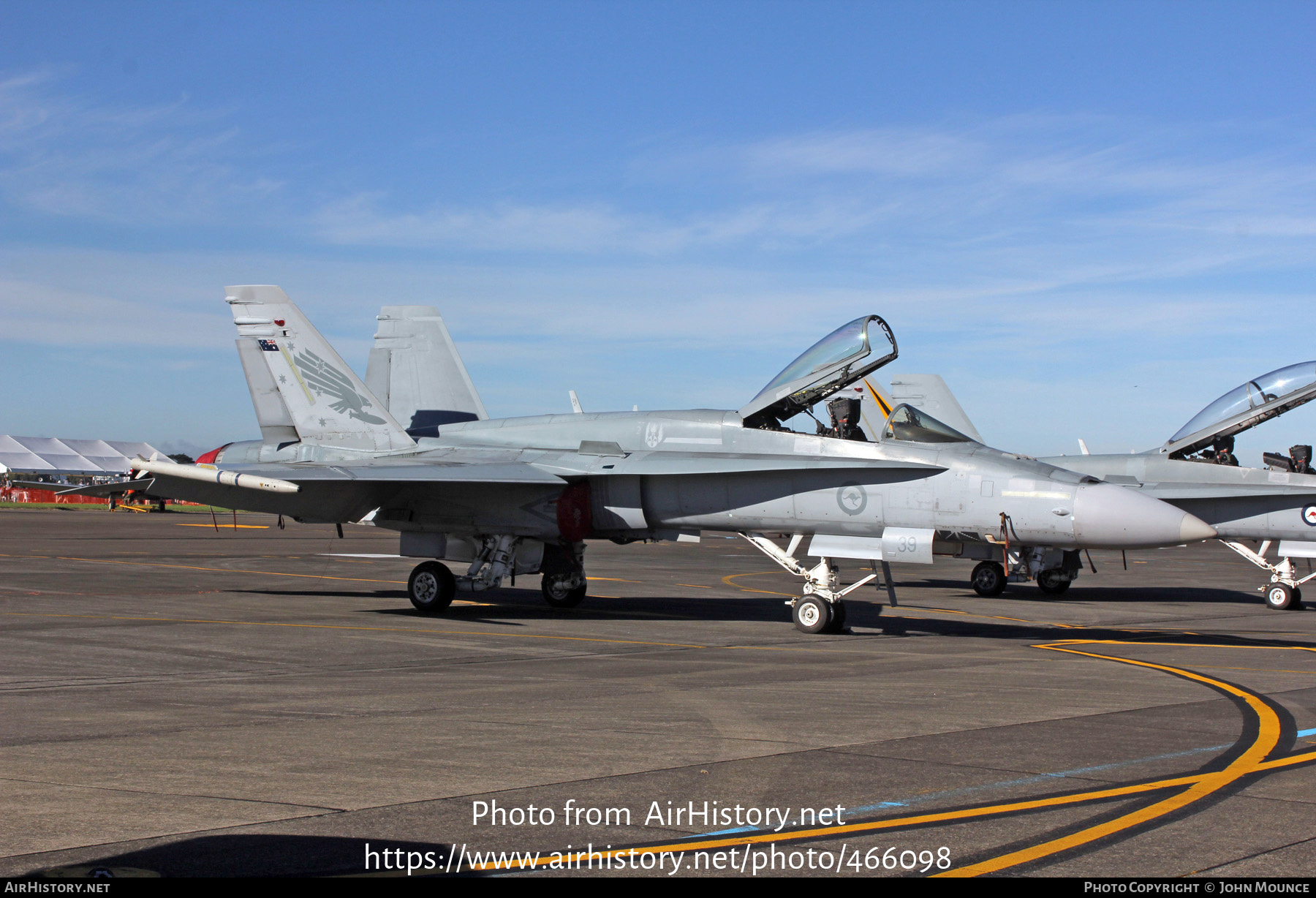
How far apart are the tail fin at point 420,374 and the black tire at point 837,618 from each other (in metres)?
8.32

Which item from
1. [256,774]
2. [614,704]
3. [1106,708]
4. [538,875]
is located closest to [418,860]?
[538,875]

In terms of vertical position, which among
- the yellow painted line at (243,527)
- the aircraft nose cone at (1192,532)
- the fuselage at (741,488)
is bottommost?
the yellow painted line at (243,527)

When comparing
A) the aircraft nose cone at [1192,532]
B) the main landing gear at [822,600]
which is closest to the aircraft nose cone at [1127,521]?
the aircraft nose cone at [1192,532]

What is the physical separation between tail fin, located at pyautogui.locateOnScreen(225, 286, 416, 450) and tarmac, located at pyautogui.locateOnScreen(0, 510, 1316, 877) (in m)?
2.88

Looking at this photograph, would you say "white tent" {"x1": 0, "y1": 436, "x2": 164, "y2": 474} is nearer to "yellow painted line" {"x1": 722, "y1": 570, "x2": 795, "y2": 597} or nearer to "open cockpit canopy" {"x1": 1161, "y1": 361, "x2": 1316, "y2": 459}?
"yellow painted line" {"x1": 722, "y1": 570, "x2": 795, "y2": 597}

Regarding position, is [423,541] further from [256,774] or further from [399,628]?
[256,774]

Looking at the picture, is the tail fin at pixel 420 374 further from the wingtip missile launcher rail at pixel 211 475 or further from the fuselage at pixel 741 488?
the wingtip missile launcher rail at pixel 211 475

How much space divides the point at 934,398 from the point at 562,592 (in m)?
13.1

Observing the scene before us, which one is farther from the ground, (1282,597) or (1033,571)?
(1033,571)

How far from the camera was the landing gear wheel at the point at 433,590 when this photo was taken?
16.2m

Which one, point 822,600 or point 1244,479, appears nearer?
point 822,600

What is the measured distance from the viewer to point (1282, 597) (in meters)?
20.3

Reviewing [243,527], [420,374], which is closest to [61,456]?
[243,527]

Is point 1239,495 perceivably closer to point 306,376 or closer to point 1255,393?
point 1255,393
